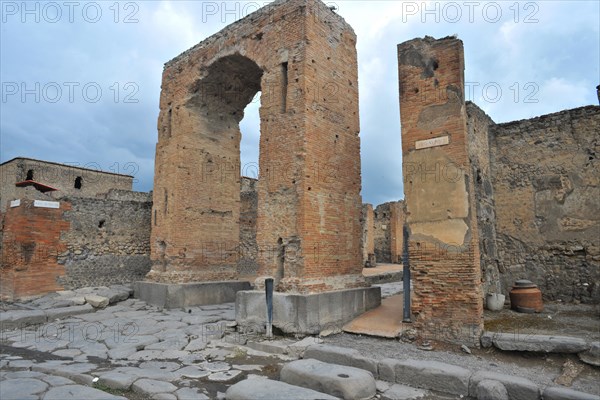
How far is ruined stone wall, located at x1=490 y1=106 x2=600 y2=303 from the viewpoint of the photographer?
25.5ft

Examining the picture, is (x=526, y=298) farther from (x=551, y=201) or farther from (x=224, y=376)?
(x=224, y=376)

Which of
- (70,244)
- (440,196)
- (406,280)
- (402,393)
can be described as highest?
(440,196)

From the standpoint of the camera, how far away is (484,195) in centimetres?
814

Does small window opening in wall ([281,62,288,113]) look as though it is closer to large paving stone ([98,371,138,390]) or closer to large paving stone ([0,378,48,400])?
large paving stone ([98,371,138,390])

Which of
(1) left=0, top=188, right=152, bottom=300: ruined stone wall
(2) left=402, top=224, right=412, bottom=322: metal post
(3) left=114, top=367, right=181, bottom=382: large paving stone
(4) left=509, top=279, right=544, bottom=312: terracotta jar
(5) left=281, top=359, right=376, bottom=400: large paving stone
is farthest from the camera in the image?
(1) left=0, top=188, right=152, bottom=300: ruined stone wall

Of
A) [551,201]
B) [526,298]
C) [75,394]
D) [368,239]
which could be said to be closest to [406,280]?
[526,298]

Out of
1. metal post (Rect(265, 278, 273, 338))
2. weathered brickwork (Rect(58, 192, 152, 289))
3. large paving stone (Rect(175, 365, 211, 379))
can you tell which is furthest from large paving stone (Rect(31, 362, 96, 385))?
weathered brickwork (Rect(58, 192, 152, 289))

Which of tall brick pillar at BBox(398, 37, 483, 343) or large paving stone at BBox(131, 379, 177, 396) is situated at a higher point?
tall brick pillar at BBox(398, 37, 483, 343)

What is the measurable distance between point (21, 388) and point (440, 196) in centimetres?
561

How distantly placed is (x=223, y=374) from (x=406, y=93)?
16.5 ft

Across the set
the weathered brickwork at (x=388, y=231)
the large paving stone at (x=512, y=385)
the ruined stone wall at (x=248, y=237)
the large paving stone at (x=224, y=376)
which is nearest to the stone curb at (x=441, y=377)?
the large paving stone at (x=512, y=385)

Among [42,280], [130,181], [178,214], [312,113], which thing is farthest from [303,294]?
[130,181]

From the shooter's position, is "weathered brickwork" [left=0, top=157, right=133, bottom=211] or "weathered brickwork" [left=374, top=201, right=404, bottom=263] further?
"weathered brickwork" [left=374, top=201, right=404, bottom=263]

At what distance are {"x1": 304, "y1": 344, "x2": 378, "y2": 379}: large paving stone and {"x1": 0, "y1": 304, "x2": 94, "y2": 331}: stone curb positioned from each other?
19.6 ft
